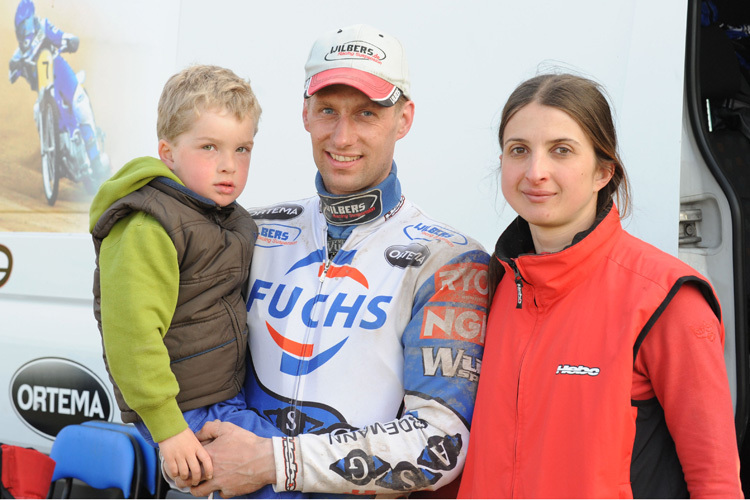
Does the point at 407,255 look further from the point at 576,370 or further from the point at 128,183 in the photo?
the point at 128,183

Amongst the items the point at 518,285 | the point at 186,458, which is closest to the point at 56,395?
the point at 186,458

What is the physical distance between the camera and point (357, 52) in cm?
190

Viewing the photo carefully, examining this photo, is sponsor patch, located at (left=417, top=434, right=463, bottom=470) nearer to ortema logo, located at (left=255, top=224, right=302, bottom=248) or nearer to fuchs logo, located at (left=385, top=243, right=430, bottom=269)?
fuchs logo, located at (left=385, top=243, right=430, bottom=269)

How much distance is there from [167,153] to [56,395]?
3.64ft

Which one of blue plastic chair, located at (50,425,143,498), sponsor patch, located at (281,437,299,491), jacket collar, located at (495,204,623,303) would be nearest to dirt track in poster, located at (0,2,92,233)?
blue plastic chair, located at (50,425,143,498)

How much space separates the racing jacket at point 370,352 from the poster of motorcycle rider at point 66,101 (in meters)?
1.00

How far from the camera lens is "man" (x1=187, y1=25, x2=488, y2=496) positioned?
5.45ft

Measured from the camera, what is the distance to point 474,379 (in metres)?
1.69

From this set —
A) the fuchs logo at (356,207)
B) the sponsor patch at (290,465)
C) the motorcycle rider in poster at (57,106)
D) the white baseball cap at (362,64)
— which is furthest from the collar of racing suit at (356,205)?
the motorcycle rider in poster at (57,106)

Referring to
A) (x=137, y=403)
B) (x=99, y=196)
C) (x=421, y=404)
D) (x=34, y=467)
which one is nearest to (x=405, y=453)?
(x=421, y=404)

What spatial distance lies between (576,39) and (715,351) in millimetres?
907

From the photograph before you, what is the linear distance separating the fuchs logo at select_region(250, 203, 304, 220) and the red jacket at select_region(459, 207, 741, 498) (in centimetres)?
67

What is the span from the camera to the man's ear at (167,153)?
1.99 meters

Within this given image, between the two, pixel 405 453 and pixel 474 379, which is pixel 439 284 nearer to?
pixel 474 379
